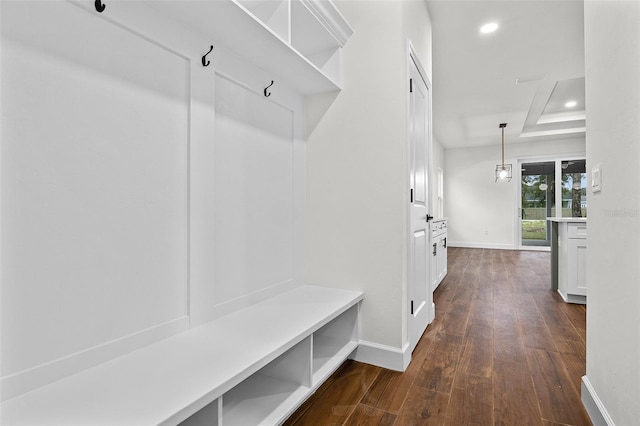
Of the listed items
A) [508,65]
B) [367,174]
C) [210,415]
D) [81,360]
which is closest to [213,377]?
[210,415]

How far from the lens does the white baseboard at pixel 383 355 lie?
1.91m

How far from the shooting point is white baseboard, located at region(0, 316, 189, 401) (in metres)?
0.89

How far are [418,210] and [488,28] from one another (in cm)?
213

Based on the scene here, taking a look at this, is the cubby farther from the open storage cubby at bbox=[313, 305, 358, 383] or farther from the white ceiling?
the open storage cubby at bbox=[313, 305, 358, 383]

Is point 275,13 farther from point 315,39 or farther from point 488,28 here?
point 488,28

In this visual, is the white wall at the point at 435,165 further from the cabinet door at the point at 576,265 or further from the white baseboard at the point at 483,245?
the cabinet door at the point at 576,265

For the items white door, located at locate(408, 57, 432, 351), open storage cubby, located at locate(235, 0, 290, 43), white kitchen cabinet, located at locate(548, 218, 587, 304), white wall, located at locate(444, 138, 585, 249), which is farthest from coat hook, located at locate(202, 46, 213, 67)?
white wall, located at locate(444, 138, 585, 249)

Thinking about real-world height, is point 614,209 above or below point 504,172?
below

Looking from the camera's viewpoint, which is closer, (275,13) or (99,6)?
(99,6)

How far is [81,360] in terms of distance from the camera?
3.39 ft

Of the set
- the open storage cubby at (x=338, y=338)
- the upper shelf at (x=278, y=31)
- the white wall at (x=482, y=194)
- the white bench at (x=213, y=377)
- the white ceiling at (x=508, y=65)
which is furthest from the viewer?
the white wall at (x=482, y=194)

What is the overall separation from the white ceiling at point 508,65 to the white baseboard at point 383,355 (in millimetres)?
2789

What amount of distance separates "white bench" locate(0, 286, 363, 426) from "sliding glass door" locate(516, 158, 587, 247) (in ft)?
24.8

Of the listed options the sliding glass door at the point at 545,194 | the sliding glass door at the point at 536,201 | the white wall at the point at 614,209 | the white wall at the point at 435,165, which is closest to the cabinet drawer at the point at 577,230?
the white wall at the point at 614,209
